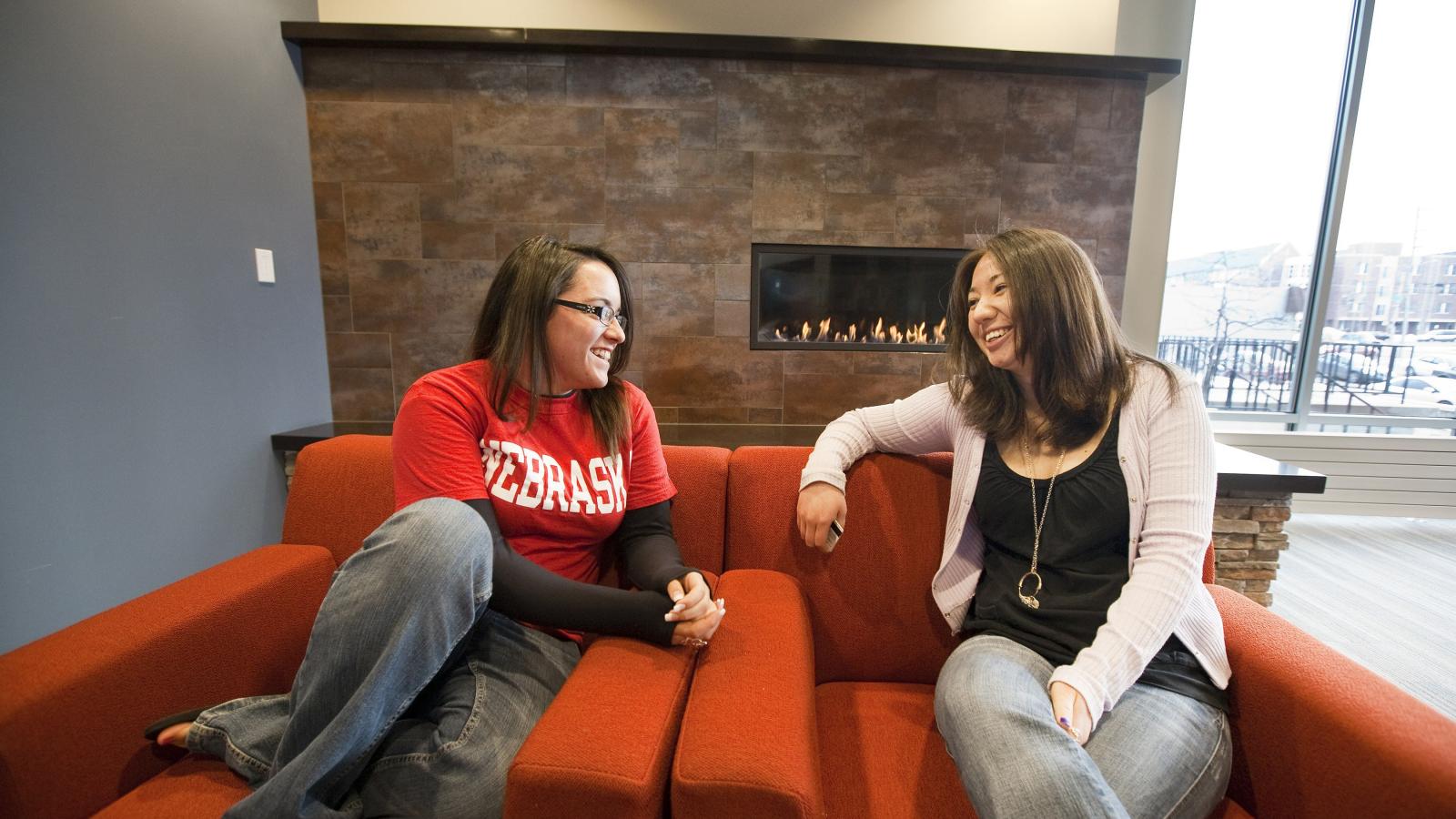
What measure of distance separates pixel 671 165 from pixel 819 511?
2233 mm

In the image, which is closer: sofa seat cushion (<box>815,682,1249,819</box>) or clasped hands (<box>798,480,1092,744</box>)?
sofa seat cushion (<box>815,682,1249,819</box>)

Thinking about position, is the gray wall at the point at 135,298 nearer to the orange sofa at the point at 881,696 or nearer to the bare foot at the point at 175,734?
the bare foot at the point at 175,734

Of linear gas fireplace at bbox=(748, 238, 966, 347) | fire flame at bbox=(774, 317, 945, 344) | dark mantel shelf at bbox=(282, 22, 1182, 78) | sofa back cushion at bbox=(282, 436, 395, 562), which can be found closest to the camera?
sofa back cushion at bbox=(282, 436, 395, 562)

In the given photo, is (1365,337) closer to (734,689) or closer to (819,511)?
(819,511)

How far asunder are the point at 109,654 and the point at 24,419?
113 centimetres

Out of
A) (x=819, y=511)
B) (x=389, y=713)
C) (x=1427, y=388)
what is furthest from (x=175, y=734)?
(x=1427, y=388)

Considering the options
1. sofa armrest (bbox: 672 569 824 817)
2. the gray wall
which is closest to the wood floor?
sofa armrest (bbox: 672 569 824 817)

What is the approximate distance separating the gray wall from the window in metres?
4.49

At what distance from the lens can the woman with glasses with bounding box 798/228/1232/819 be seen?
0.82 meters

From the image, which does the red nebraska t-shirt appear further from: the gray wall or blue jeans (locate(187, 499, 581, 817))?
the gray wall

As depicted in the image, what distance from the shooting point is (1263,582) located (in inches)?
73.8

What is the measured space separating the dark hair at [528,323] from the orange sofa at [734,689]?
345mm

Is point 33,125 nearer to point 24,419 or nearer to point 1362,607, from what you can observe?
point 24,419

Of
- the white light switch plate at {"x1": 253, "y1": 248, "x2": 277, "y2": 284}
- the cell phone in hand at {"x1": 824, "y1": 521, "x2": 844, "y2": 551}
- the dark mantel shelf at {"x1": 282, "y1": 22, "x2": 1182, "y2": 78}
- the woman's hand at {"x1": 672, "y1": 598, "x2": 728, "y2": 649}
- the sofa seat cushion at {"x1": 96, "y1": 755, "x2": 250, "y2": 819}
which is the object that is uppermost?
the dark mantel shelf at {"x1": 282, "y1": 22, "x2": 1182, "y2": 78}
